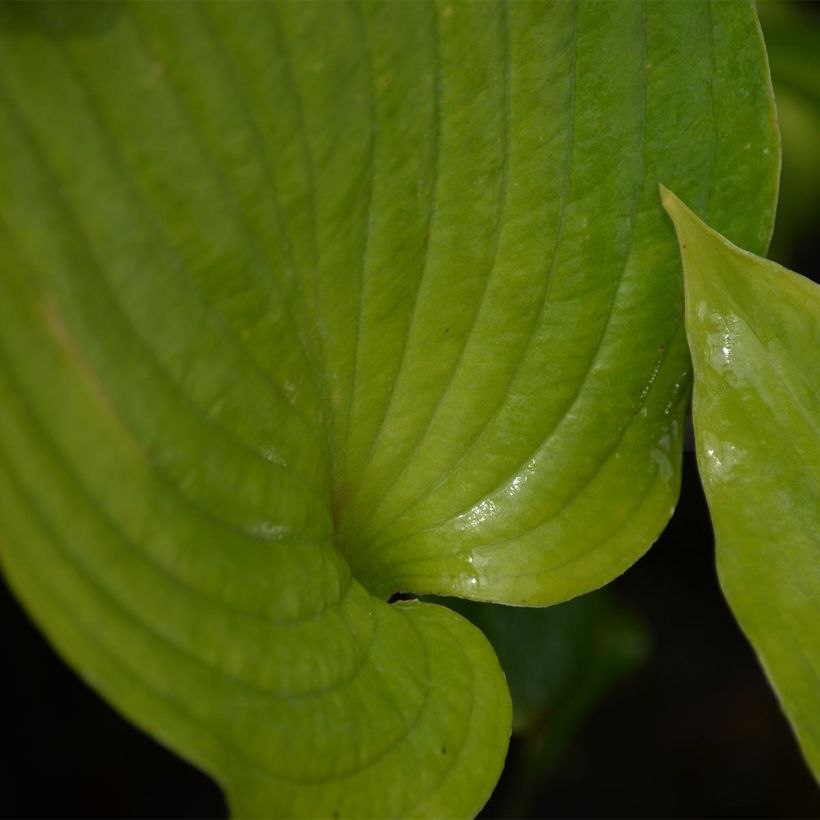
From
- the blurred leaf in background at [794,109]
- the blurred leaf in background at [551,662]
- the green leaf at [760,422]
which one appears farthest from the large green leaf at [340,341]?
the blurred leaf in background at [794,109]

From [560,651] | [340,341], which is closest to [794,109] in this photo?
[560,651]

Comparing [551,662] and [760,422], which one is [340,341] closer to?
[760,422]

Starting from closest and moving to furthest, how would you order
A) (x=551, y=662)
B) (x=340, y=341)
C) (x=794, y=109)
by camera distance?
(x=340, y=341) → (x=551, y=662) → (x=794, y=109)

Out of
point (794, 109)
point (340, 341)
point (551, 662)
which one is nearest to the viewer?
point (340, 341)

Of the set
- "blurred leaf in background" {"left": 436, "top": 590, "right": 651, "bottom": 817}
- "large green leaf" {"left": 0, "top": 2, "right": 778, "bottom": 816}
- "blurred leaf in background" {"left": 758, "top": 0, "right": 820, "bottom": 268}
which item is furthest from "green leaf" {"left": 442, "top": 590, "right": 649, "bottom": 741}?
"blurred leaf in background" {"left": 758, "top": 0, "right": 820, "bottom": 268}

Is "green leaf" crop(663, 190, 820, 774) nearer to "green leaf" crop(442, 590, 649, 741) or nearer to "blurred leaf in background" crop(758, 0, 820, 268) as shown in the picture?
"green leaf" crop(442, 590, 649, 741)

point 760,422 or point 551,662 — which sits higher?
point 760,422

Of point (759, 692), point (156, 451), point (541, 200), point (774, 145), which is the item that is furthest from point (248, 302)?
point (759, 692)
